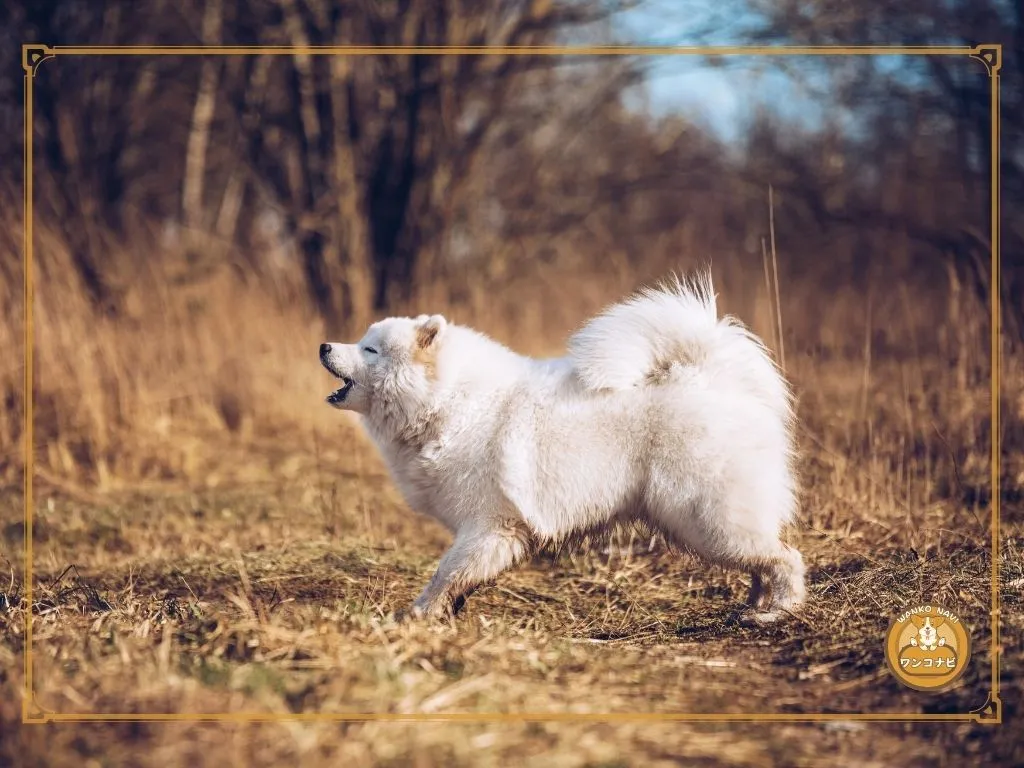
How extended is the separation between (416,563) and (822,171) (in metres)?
9.53

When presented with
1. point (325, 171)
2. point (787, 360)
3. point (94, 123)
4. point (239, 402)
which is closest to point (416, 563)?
point (787, 360)

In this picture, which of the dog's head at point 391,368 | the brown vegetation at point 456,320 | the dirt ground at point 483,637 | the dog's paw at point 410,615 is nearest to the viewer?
the dirt ground at point 483,637

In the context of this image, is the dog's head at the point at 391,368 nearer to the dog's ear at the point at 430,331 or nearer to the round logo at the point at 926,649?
the dog's ear at the point at 430,331

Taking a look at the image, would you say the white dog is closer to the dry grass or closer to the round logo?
the dry grass

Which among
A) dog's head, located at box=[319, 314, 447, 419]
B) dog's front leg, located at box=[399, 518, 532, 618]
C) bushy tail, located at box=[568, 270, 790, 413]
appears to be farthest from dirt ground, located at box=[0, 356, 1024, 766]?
bushy tail, located at box=[568, 270, 790, 413]

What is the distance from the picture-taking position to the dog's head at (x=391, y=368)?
4055mm

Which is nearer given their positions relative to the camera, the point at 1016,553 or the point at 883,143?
the point at 1016,553

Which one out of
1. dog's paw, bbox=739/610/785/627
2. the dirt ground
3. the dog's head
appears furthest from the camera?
the dog's head

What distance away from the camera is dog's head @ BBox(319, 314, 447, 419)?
4055 mm

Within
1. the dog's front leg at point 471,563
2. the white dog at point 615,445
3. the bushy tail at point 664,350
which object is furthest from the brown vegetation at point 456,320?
the bushy tail at point 664,350

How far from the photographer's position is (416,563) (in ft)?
15.9

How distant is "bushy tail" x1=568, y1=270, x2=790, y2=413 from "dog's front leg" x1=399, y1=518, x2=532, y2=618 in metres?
0.63

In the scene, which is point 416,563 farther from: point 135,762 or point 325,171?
point 325,171

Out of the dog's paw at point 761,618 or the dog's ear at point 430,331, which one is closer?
the dog's paw at point 761,618
